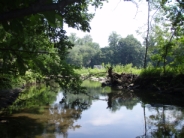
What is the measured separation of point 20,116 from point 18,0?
7441 millimetres

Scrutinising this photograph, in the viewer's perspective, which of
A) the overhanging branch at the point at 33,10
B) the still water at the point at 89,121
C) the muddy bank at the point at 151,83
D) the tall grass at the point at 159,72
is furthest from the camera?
the tall grass at the point at 159,72

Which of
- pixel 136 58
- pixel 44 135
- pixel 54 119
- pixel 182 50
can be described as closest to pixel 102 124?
pixel 54 119

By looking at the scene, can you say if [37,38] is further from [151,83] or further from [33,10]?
[151,83]

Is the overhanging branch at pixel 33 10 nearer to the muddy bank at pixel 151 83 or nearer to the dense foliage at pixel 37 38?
the dense foliage at pixel 37 38

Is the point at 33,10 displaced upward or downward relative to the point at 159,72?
upward

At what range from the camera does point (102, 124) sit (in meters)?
7.46

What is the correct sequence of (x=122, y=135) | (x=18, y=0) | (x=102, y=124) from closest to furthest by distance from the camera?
(x=18, y=0), (x=122, y=135), (x=102, y=124)

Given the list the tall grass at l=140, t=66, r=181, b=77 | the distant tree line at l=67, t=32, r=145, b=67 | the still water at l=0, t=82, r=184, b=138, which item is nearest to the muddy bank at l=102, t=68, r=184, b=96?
the tall grass at l=140, t=66, r=181, b=77

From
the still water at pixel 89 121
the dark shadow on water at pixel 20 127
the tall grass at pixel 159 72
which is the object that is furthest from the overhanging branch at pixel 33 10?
the tall grass at pixel 159 72

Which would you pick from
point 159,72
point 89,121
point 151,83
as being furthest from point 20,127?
point 159,72

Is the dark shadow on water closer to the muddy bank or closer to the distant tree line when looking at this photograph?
the muddy bank

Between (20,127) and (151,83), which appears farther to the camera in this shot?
(151,83)

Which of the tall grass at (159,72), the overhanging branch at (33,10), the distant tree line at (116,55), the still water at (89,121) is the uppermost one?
the distant tree line at (116,55)

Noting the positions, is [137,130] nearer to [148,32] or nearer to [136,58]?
[148,32]
